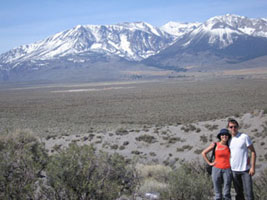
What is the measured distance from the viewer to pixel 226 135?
6770mm

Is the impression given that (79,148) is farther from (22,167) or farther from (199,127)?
(199,127)

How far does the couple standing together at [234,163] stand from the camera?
21.5ft

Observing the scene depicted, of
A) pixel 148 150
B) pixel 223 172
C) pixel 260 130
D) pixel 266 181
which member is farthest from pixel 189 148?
pixel 223 172

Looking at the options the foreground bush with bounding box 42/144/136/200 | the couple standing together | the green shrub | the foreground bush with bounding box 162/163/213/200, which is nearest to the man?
the couple standing together

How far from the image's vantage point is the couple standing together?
6.56 metres

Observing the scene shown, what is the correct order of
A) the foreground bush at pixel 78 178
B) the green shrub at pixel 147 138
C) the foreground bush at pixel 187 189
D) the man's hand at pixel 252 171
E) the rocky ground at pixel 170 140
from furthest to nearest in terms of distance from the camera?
the green shrub at pixel 147 138 < the rocky ground at pixel 170 140 < the foreground bush at pixel 187 189 < the foreground bush at pixel 78 178 < the man's hand at pixel 252 171

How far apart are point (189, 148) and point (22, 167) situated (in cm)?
1363

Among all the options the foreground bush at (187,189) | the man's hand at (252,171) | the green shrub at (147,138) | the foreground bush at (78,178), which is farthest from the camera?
the green shrub at (147,138)

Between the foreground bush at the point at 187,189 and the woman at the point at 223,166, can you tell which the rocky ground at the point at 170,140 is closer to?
the foreground bush at the point at 187,189

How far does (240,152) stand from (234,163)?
0.25 m

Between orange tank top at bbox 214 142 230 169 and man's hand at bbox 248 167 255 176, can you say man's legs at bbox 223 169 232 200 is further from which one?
man's hand at bbox 248 167 255 176

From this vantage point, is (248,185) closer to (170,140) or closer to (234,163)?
(234,163)

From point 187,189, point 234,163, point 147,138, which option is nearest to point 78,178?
point 187,189

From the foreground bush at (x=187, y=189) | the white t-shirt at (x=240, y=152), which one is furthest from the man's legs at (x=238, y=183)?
the foreground bush at (x=187, y=189)
